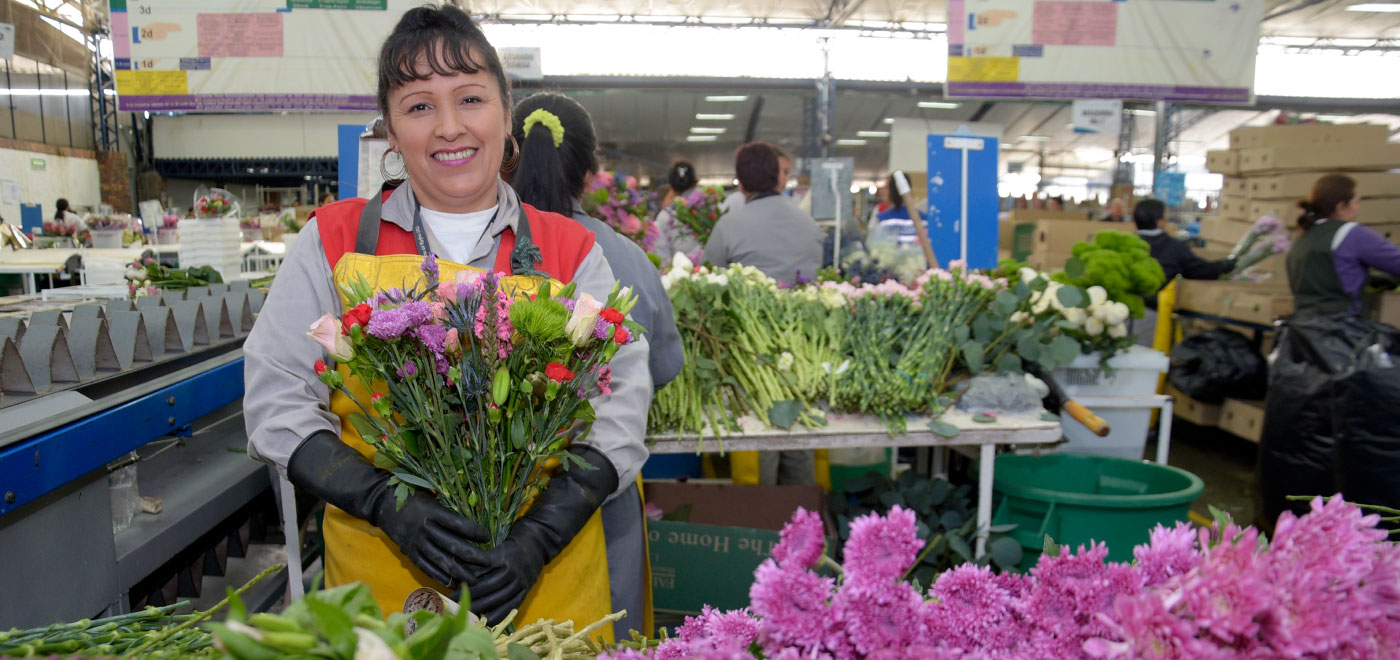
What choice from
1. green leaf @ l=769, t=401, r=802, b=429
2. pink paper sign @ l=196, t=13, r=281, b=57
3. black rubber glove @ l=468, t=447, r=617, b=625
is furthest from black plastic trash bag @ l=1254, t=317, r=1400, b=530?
pink paper sign @ l=196, t=13, r=281, b=57

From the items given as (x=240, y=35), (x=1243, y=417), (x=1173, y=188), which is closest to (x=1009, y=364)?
(x=1243, y=417)

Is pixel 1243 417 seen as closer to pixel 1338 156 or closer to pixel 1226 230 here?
pixel 1338 156

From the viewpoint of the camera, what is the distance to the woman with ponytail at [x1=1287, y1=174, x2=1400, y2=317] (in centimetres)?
387

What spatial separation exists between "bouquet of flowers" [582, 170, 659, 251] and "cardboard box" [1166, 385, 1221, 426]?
3.42 metres

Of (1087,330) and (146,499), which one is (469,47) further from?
(1087,330)

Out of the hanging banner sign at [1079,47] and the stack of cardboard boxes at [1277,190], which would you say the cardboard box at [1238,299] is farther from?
the hanging banner sign at [1079,47]

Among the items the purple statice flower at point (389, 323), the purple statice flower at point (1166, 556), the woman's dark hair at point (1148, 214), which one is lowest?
the purple statice flower at point (1166, 556)

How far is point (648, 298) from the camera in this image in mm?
1790

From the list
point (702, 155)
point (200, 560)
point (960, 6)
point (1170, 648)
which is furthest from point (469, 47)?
point (702, 155)

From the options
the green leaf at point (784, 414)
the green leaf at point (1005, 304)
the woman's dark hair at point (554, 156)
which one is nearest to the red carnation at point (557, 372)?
the woman's dark hair at point (554, 156)

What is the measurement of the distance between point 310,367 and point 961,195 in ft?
11.4

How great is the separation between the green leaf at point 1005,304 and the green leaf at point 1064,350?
188 mm

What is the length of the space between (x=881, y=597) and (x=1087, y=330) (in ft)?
8.89

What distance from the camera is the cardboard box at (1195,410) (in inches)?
196
